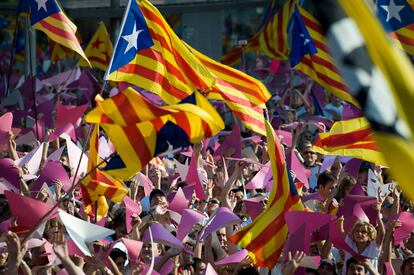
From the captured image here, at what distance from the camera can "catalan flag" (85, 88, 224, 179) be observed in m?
7.55

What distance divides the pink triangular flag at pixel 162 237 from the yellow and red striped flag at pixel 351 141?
6.04 ft

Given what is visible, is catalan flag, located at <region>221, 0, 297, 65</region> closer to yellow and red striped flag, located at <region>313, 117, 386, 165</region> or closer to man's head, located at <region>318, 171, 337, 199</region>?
man's head, located at <region>318, 171, 337, 199</region>

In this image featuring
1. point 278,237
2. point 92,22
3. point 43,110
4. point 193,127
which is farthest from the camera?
point 92,22

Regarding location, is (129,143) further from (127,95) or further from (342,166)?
(342,166)

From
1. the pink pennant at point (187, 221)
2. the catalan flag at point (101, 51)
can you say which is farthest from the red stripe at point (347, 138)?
the catalan flag at point (101, 51)

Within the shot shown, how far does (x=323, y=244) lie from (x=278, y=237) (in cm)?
73

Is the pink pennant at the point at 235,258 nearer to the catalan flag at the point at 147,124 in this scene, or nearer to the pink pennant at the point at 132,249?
the pink pennant at the point at 132,249

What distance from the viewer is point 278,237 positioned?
871 centimetres

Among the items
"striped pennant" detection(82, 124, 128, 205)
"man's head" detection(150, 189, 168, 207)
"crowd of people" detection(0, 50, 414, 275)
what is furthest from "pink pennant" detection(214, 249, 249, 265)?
"man's head" detection(150, 189, 168, 207)

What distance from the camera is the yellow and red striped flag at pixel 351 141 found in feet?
33.1

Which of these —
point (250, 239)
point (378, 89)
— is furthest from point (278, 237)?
point (378, 89)

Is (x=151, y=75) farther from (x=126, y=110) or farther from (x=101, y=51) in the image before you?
(x=101, y=51)

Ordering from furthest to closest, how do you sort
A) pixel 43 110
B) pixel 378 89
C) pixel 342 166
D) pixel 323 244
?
1. pixel 43 110
2. pixel 342 166
3. pixel 323 244
4. pixel 378 89

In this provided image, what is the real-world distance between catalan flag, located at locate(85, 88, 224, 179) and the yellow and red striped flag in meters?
2.55
